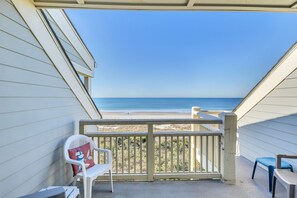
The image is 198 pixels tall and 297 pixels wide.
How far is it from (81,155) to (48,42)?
1525 mm

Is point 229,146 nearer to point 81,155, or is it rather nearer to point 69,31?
point 81,155

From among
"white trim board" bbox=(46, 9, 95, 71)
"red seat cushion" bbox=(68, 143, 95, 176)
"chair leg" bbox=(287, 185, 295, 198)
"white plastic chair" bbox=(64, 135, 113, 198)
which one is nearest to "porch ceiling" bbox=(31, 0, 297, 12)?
"white trim board" bbox=(46, 9, 95, 71)

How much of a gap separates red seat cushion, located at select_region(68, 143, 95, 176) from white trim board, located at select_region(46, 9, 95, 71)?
232cm

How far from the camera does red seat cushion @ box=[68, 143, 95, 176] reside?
2.61 m

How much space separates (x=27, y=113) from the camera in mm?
2076

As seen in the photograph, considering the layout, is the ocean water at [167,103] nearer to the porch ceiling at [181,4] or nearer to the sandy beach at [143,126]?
the sandy beach at [143,126]

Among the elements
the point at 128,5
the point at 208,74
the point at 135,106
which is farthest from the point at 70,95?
the point at 135,106

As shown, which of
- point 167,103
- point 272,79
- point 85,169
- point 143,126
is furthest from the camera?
point 167,103

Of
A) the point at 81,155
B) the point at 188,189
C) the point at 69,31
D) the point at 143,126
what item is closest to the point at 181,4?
the point at 81,155

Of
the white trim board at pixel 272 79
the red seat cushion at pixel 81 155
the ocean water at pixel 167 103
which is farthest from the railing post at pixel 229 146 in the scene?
the ocean water at pixel 167 103

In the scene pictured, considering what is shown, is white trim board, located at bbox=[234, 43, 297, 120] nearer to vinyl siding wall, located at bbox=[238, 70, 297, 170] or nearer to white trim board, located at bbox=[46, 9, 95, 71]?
vinyl siding wall, located at bbox=[238, 70, 297, 170]

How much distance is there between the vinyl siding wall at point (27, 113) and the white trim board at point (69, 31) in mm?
1478

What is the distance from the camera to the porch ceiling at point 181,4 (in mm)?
2348

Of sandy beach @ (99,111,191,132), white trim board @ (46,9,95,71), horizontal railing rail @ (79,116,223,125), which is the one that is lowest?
sandy beach @ (99,111,191,132)
